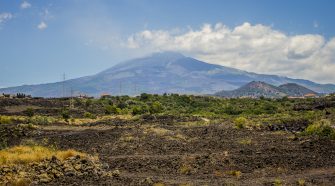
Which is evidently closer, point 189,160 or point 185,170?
point 185,170

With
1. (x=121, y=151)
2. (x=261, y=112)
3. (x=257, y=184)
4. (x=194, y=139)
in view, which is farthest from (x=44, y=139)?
(x=261, y=112)

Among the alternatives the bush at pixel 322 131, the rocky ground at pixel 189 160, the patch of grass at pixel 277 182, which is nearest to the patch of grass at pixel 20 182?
the rocky ground at pixel 189 160

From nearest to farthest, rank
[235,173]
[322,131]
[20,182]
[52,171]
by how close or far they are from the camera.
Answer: [20,182], [52,171], [235,173], [322,131]

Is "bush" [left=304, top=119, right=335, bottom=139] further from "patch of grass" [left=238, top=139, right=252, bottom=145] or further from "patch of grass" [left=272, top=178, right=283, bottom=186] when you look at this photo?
"patch of grass" [left=272, top=178, right=283, bottom=186]

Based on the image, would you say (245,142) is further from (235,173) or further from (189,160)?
(235,173)

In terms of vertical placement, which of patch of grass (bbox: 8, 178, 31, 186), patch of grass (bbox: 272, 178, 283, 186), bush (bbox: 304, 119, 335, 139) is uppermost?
bush (bbox: 304, 119, 335, 139)

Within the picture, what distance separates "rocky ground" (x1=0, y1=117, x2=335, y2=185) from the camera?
24516mm

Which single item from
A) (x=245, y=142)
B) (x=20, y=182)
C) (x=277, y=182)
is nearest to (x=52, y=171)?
(x=20, y=182)

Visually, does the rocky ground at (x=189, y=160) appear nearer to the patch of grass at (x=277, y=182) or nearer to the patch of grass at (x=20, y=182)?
the patch of grass at (x=277, y=182)

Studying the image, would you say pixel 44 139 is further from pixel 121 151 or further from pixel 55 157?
pixel 55 157

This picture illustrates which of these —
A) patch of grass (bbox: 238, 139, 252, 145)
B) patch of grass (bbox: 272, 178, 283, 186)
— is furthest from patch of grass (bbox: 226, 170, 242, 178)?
patch of grass (bbox: 238, 139, 252, 145)

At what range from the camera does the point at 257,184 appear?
23.5 m

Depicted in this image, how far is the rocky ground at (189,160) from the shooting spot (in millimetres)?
24516

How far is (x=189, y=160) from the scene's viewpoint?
29.4m
